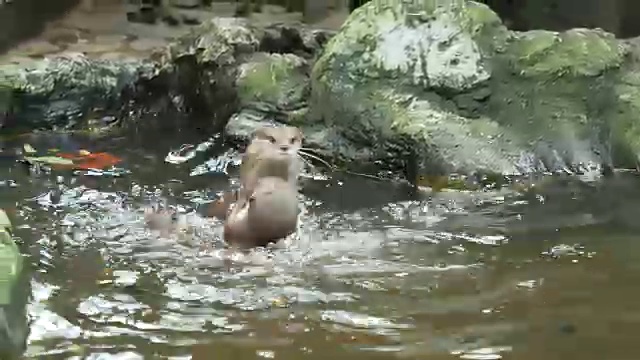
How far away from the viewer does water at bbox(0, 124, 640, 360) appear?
3.03 metres

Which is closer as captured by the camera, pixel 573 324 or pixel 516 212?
pixel 573 324

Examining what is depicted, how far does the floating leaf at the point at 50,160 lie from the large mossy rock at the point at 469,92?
1294mm

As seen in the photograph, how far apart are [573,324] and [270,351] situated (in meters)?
0.92

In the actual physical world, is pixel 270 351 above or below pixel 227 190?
above

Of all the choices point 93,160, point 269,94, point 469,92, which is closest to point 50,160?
point 93,160

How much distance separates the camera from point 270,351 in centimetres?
296

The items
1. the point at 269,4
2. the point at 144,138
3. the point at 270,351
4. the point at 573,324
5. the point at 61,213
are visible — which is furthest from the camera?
the point at 269,4

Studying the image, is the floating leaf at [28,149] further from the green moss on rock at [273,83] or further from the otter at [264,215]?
the otter at [264,215]

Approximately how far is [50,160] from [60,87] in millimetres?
1019

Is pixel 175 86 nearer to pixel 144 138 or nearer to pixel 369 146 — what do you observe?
pixel 144 138

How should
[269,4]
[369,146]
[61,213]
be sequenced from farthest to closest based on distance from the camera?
[269,4], [369,146], [61,213]

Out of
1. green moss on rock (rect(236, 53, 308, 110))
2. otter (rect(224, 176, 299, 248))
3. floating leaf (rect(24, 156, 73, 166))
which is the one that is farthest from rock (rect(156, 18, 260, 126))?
otter (rect(224, 176, 299, 248))

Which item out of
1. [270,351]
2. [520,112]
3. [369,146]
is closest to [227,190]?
[369,146]

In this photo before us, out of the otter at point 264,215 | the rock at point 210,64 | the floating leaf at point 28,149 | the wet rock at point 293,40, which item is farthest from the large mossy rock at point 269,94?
the otter at point 264,215
